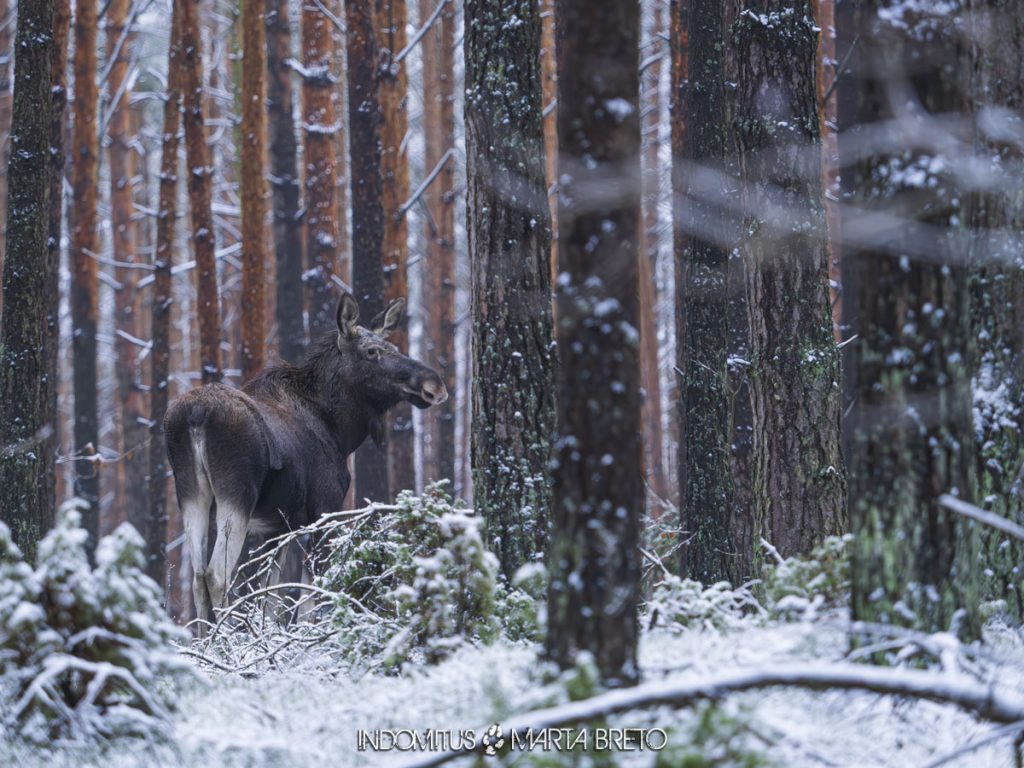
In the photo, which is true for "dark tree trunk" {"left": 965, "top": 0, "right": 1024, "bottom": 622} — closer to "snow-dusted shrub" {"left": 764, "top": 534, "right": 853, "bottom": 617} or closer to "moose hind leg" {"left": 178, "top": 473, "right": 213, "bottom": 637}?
"snow-dusted shrub" {"left": 764, "top": 534, "right": 853, "bottom": 617}

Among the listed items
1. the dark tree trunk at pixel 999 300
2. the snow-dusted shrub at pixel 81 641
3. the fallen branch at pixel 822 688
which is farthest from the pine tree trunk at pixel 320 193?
the fallen branch at pixel 822 688

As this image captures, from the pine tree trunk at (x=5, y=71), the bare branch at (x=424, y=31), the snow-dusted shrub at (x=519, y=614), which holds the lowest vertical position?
the snow-dusted shrub at (x=519, y=614)

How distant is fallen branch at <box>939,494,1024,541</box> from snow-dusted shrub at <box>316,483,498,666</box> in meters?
2.17

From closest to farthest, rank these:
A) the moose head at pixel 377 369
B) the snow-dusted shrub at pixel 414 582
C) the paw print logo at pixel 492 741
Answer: the paw print logo at pixel 492 741 → the snow-dusted shrub at pixel 414 582 → the moose head at pixel 377 369

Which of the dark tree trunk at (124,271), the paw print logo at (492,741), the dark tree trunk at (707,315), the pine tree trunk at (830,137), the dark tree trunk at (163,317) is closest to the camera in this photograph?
the paw print logo at (492,741)

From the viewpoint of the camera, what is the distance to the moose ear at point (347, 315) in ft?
37.4

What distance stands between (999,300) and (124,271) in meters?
25.9

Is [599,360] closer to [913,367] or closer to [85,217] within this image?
[913,367]

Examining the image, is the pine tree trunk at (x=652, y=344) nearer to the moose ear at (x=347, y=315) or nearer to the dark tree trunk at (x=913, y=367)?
the moose ear at (x=347, y=315)

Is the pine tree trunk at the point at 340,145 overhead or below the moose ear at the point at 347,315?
overhead

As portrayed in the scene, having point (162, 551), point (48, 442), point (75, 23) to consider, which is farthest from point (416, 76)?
point (48, 442)

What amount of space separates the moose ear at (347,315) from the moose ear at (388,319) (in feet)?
1.30

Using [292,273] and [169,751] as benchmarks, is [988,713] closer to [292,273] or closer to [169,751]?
[169,751]

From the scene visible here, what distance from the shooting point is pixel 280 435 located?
35.0ft
